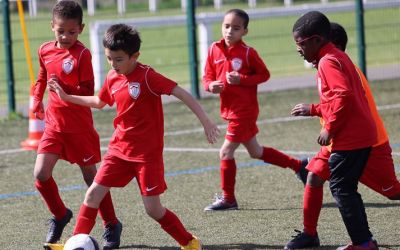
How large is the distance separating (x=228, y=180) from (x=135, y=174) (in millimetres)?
2061

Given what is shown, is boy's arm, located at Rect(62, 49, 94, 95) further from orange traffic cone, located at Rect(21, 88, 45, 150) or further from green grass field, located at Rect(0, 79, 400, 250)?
orange traffic cone, located at Rect(21, 88, 45, 150)

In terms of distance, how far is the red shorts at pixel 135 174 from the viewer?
6.89 m

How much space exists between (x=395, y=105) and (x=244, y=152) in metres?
4.21

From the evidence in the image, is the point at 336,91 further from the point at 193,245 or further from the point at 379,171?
the point at 193,245

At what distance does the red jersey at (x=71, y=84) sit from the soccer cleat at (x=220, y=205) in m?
1.57

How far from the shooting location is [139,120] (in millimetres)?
6926

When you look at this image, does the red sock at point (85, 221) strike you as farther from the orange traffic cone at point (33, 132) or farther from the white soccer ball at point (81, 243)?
the orange traffic cone at point (33, 132)

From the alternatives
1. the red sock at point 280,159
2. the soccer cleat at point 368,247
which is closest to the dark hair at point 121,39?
the soccer cleat at point 368,247

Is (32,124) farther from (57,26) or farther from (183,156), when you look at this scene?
(57,26)

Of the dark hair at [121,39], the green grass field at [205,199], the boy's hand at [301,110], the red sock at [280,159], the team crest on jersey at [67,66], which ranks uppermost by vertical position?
the dark hair at [121,39]

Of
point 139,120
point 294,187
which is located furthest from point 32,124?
point 139,120

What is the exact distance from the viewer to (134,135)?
22.7 feet

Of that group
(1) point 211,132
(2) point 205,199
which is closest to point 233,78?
(2) point 205,199

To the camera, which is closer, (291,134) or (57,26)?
(57,26)
